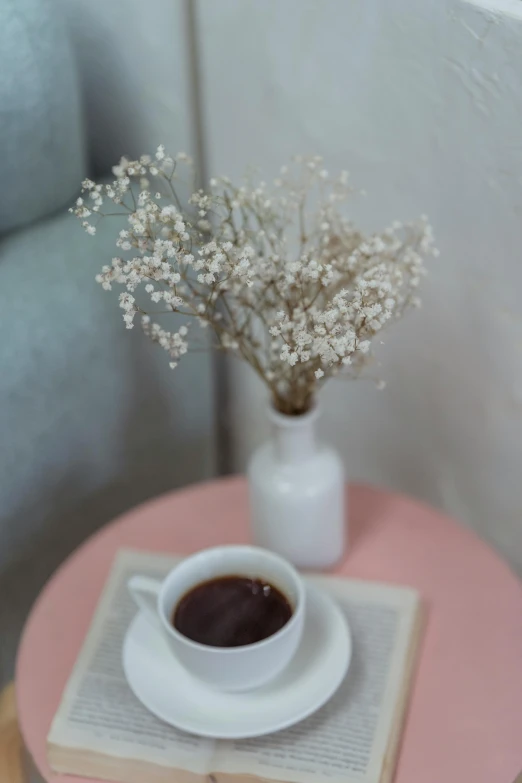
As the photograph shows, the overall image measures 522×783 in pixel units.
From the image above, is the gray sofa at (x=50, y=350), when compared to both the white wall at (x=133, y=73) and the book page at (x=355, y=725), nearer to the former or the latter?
the white wall at (x=133, y=73)

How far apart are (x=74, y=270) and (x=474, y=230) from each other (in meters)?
0.47

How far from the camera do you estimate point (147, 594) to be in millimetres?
896

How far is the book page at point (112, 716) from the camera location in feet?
2.64

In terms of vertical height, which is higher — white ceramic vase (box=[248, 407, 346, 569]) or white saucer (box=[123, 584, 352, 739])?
white ceramic vase (box=[248, 407, 346, 569])

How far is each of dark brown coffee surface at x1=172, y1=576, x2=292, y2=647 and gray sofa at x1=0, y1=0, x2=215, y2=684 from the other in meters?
0.34

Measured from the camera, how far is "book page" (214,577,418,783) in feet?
2.59

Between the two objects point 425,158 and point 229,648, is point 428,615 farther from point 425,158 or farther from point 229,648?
point 425,158

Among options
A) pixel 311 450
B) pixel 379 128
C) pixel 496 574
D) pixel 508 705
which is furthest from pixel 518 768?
pixel 379 128

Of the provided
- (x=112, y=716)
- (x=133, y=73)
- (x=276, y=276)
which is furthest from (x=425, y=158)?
(x=112, y=716)

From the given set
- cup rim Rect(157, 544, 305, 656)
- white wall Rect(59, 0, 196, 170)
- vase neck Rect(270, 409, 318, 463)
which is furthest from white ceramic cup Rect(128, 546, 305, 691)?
white wall Rect(59, 0, 196, 170)

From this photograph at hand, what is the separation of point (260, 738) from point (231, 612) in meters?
0.11

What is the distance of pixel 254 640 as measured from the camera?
32.4 inches

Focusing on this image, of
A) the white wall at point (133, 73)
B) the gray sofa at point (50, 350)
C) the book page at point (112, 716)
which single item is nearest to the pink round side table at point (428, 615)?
the book page at point (112, 716)

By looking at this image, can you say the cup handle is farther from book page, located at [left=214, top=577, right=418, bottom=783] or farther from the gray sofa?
the gray sofa
